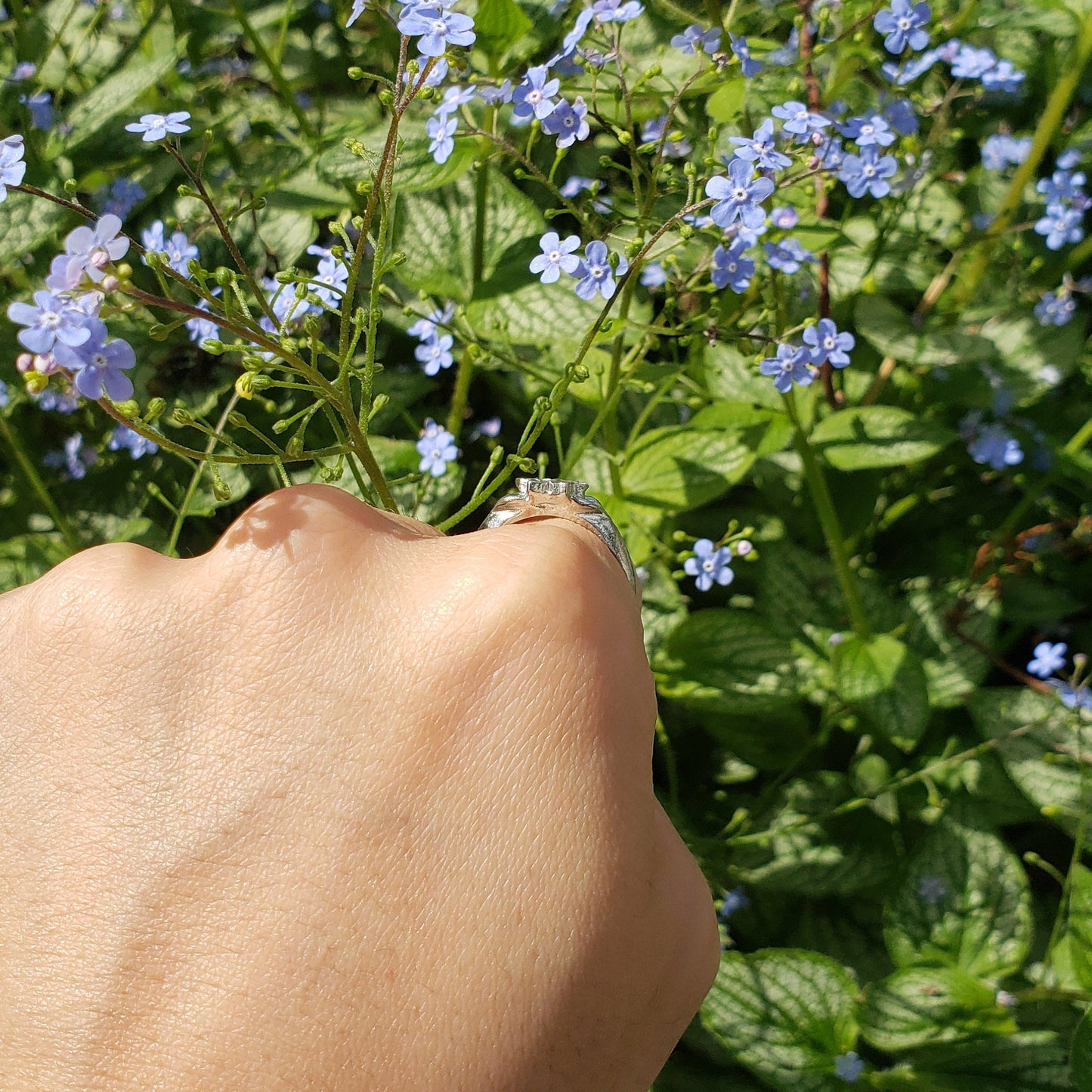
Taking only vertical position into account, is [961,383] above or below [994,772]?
above

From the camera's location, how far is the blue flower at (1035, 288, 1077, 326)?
2504mm

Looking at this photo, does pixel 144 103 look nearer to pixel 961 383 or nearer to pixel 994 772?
pixel 961 383

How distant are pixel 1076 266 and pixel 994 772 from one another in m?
1.46

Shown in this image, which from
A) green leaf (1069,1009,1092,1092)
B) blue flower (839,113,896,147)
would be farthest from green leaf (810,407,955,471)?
green leaf (1069,1009,1092,1092)

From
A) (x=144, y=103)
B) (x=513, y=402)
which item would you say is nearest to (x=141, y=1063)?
(x=513, y=402)

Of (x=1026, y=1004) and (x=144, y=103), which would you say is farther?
(x=144, y=103)

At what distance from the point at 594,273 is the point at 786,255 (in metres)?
0.49

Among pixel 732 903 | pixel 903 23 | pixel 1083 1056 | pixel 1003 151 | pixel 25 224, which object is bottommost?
pixel 732 903

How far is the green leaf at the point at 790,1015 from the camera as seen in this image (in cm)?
197

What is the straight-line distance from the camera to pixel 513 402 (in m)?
2.50

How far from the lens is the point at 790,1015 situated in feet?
6.52

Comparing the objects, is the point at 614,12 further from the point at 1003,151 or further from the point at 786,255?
the point at 1003,151

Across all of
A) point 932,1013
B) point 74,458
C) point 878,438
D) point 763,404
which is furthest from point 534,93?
point 932,1013

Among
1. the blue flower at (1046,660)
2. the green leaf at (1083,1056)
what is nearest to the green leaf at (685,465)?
the blue flower at (1046,660)
